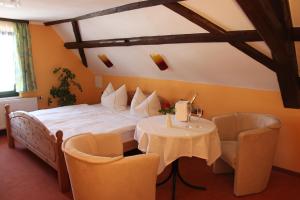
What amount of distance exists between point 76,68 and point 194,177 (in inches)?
156

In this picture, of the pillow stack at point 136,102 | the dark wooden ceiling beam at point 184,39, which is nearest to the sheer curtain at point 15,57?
the dark wooden ceiling beam at point 184,39

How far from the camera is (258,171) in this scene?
2797 mm

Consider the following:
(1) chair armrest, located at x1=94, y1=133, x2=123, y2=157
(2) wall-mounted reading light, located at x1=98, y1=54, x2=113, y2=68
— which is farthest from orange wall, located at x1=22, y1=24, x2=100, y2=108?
(1) chair armrest, located at x1=94, y1=133, x2=123, y2=157

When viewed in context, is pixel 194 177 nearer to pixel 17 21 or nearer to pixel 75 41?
pixel 75 41

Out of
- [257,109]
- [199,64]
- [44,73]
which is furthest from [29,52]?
[257,109]

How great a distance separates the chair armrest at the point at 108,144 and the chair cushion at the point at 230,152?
1245mm

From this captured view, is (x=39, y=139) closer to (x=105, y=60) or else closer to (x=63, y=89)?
(x=63, y=89)

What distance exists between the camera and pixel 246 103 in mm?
3633

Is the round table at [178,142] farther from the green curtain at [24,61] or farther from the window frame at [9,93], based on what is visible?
the window frame at [9,93]

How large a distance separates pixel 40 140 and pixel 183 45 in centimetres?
229

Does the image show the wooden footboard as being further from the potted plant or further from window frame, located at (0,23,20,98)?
the potted plant

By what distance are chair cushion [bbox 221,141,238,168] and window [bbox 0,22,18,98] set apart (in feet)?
13.6

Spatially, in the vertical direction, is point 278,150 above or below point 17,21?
below

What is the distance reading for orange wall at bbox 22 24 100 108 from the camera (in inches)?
206
